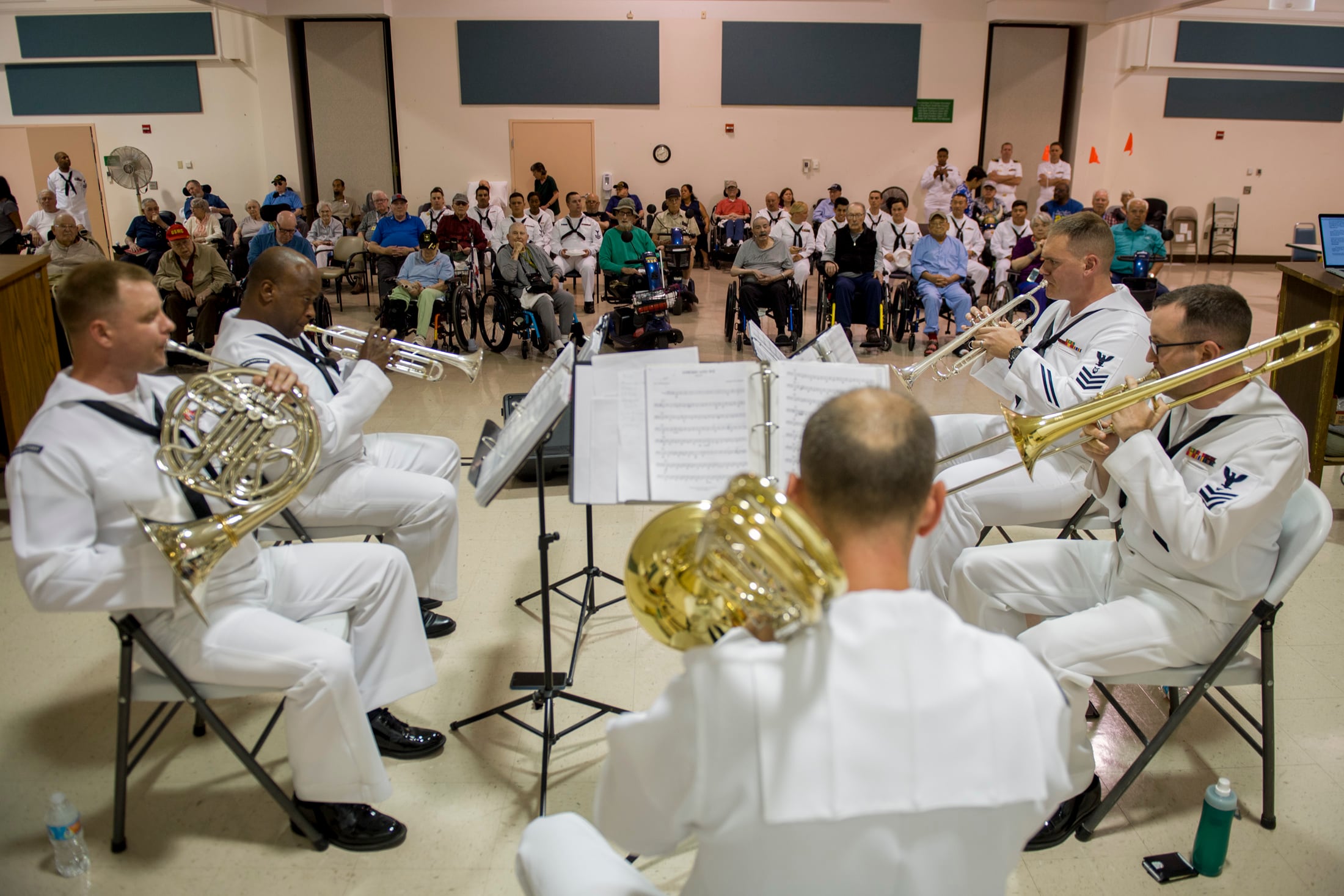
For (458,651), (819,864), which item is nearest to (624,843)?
(819,864)

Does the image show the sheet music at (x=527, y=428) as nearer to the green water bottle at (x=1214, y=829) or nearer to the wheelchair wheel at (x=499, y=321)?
the green water bottle at (x=1214, y=829)

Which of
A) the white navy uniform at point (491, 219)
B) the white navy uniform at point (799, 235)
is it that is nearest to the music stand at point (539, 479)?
the white navy uniform at point (799, 235)

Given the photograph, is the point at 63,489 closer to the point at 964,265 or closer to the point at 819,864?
the point at 819,864

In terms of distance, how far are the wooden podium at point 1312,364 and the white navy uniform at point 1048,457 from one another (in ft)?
4.88

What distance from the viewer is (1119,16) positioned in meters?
13.5

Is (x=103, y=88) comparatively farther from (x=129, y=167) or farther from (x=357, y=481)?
(x=357, y=481)

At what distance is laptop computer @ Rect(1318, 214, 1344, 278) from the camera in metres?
5.44

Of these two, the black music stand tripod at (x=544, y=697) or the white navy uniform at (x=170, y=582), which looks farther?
the black music stand tripod at (x=544, y=697)

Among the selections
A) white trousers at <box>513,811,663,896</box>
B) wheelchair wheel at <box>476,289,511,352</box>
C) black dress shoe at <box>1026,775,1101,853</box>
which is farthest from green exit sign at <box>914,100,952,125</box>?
white trousers at <box>513,811,663,896</box>

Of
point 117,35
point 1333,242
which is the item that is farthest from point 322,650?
point 117,35

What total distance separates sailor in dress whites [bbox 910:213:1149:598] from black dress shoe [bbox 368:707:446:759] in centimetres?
161

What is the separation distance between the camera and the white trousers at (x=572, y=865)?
4.93 feet

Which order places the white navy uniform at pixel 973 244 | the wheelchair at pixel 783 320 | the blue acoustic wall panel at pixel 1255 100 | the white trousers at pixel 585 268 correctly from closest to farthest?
the wheelchair at pixel 783 320, the white navy uniform at pixel 973 244, the white trousers at pixel 585 268, the blue acoustic wall panel at pixel 1255 100

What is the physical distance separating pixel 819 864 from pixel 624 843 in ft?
0.97
